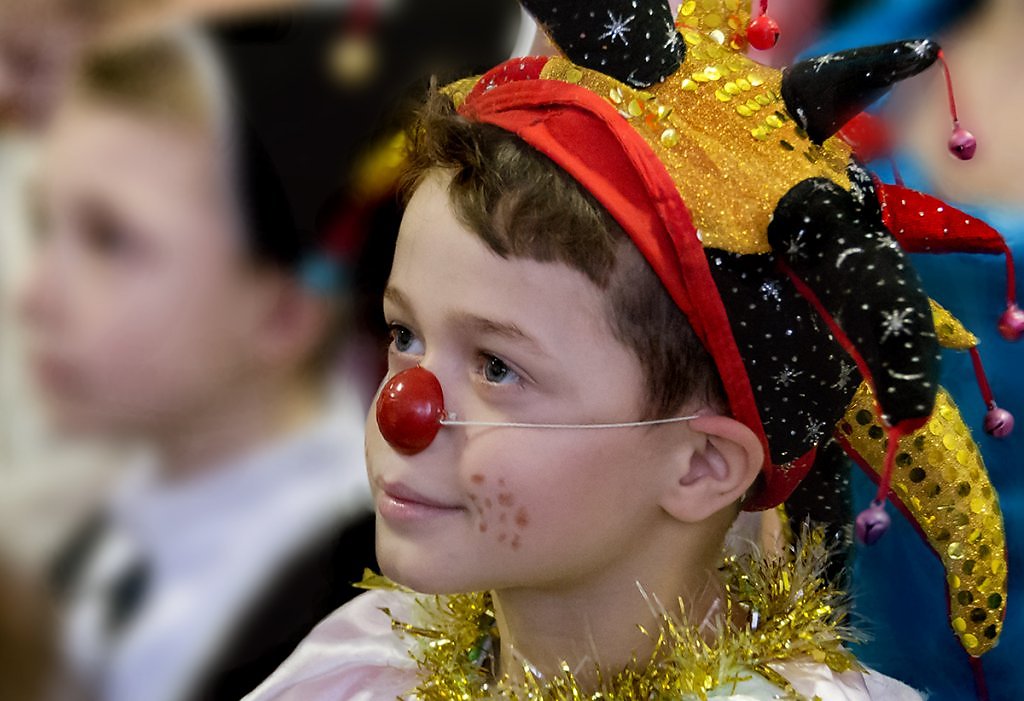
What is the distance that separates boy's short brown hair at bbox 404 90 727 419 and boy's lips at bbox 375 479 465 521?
195mm

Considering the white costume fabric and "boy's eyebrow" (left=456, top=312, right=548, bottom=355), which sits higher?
"boy's eyebrow" (left=456, top=312, right=548, bottom=355)

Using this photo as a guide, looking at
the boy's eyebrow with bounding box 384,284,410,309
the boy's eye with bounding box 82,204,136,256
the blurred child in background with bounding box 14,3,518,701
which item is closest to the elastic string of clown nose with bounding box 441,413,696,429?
the boy's eyebrow with bounding box 384,284,410,309

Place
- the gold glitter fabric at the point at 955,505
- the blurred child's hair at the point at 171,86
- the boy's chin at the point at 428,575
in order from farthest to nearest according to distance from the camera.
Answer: the blurred child's hair at the point at 171,86, the gold glitter fabric at the point at 955,505, the boy's chin at the point at 428,575

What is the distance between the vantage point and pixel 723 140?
0.87m

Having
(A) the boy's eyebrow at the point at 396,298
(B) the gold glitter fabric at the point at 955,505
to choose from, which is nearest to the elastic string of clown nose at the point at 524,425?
(A) the boy's eyebrow at the point at 396,298

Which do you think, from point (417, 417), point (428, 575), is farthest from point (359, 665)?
point (417, 417)

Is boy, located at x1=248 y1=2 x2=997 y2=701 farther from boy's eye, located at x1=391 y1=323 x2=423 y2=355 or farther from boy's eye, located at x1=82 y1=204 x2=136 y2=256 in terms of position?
boy's eye, located at x1=82 y1=204 x2=136 y2=256

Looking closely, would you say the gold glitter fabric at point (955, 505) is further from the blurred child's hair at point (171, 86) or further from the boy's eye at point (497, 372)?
the blurred child's hair at point (171, 86)

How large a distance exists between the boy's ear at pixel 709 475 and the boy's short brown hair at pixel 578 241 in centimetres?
4

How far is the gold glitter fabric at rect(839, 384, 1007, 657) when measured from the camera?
1.02 m

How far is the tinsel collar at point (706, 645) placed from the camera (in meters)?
0.96

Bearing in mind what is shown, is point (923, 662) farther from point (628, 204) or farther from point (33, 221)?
point (33, 221)

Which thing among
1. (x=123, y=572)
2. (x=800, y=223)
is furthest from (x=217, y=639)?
(x=800, y=223)

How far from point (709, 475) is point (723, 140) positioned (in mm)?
305
